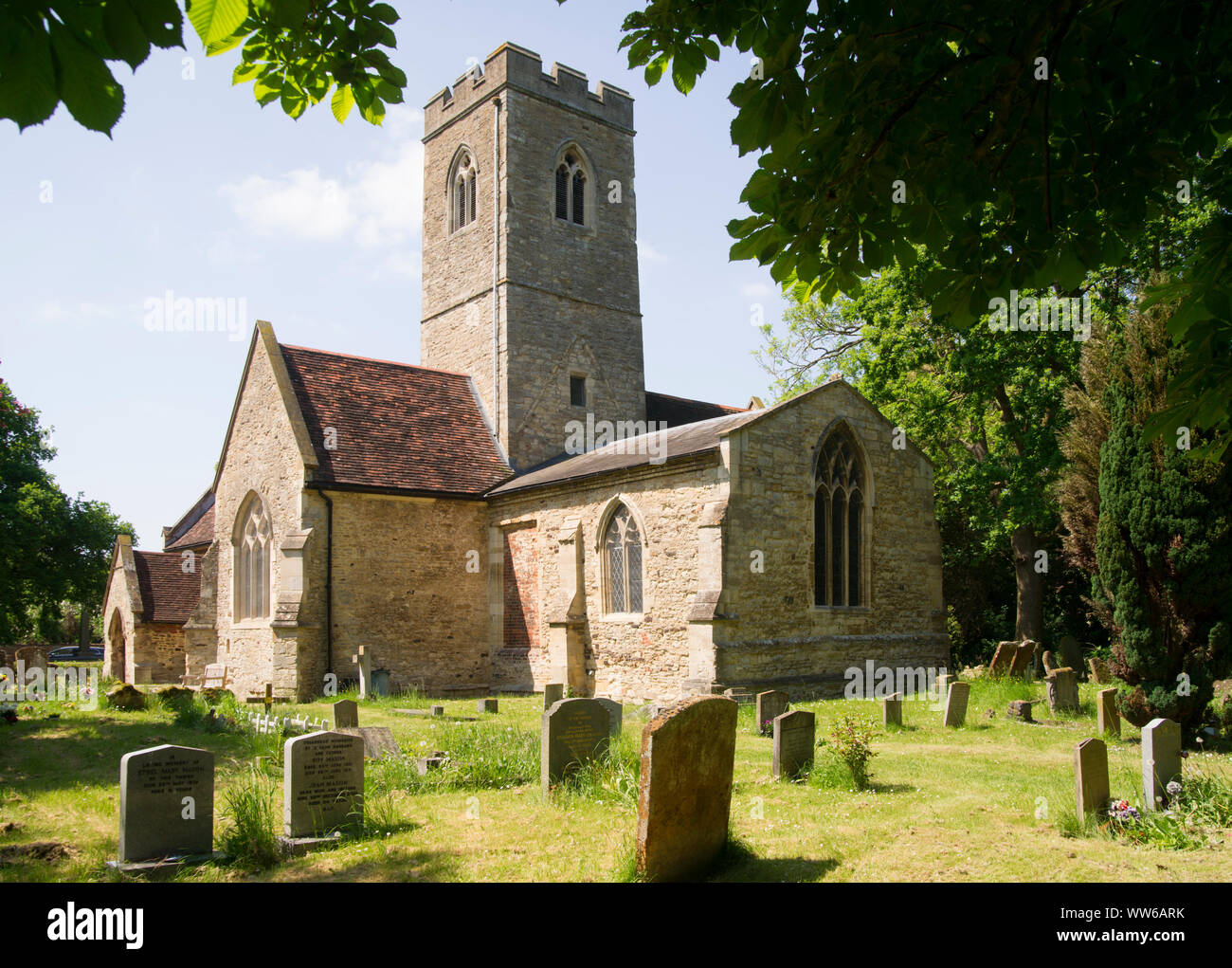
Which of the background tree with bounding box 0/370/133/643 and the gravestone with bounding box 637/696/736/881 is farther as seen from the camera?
the background tree with bounding box 0/370/133/643

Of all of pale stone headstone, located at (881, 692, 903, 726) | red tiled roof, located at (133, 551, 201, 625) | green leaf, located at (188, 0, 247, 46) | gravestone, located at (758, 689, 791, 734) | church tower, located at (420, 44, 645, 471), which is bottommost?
pale stone headstone, located at (881, 692, 903, 726)

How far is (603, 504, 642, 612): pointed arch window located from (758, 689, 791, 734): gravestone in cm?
546

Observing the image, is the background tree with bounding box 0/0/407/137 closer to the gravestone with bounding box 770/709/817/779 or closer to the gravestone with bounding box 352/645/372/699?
the gravestone with bounding box 770/709/817/779

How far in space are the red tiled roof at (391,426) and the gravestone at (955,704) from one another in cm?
1182

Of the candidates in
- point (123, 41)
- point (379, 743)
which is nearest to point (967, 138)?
point (123, 41)

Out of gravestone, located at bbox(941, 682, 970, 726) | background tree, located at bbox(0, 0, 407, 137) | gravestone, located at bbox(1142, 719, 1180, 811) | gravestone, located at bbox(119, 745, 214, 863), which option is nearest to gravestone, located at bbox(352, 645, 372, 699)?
gravestone, located at bbox(941, 682, 970, 726)

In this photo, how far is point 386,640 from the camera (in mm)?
19484

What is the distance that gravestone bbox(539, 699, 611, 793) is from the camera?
8594mm

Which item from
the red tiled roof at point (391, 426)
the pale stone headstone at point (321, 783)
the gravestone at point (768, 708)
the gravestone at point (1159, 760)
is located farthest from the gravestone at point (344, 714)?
the gravestone at point (1159, 760)

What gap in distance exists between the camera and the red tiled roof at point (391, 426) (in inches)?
782

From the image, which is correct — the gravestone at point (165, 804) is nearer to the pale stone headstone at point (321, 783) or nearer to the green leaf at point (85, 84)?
the pale stone headstone at point (321, 783)

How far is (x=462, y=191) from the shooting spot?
25844mm
